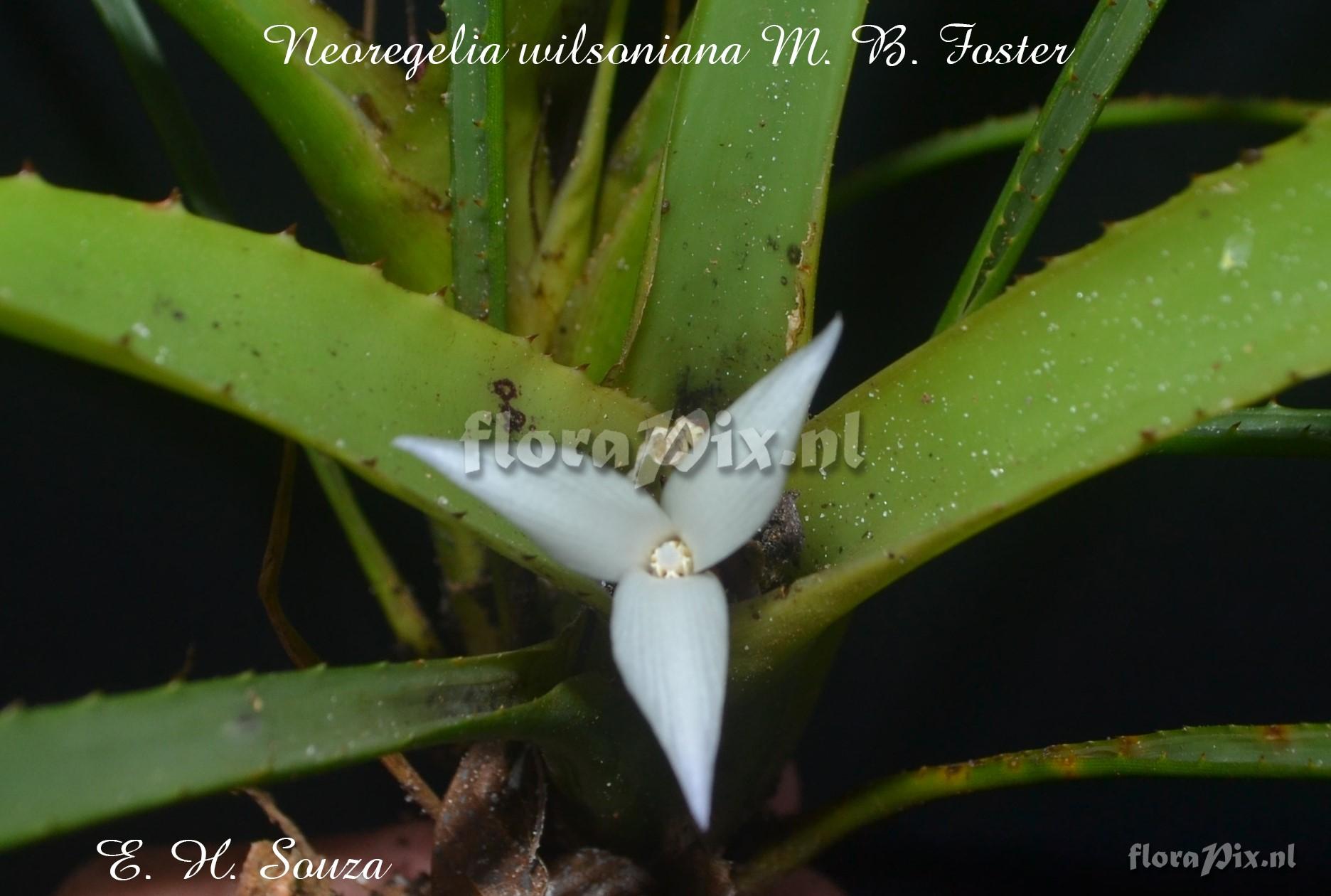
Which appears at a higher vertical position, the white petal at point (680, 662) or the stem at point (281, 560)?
the stem at point (281, 560)

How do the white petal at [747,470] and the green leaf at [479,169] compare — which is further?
the green leaf at [479,169]

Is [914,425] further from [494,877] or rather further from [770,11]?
[494,877]

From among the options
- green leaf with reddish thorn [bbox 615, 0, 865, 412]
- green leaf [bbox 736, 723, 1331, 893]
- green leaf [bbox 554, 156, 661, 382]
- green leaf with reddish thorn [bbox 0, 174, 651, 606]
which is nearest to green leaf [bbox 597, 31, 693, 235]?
green leaf [bbox 554, 156, 661, 382]

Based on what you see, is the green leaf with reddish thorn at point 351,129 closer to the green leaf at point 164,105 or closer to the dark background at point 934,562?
the green leaf at point 164,105

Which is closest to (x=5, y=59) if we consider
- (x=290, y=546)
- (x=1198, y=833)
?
(x=290, y=546)

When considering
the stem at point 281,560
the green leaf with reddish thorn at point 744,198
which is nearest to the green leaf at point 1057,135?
the green leaf with reddish thorn at point 744,198

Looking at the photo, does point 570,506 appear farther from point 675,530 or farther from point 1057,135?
point 1057,135

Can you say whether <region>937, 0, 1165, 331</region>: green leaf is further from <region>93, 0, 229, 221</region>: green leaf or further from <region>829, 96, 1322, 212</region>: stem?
<region>93, 0, 229, 221</region>: green leaf
